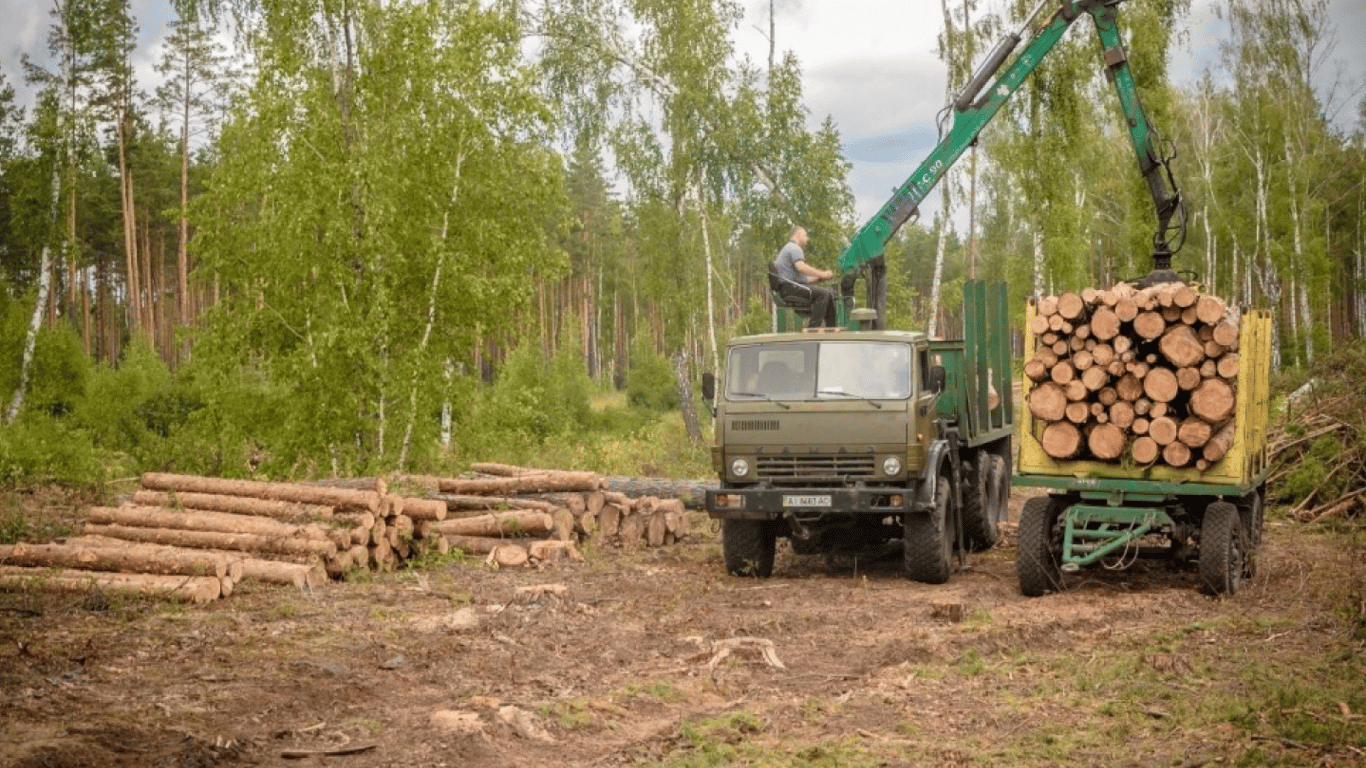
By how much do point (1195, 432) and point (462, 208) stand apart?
11.2 m

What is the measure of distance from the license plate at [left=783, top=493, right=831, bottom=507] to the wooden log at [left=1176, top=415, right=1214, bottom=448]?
3.16 metres

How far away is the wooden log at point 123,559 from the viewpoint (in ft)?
38.8

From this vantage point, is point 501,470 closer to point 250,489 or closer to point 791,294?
point 250,489

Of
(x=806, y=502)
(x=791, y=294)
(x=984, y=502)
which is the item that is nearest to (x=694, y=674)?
(x=806, y=502)

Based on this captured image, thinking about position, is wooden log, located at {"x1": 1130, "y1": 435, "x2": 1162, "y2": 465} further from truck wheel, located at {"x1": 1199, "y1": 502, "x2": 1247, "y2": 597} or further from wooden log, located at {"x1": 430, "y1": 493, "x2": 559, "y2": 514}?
wooden log, located at {"x1": 430, "y1": 493, "x2": 559, "y2": 514}

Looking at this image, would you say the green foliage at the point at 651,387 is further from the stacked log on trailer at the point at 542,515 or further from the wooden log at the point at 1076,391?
the wooden log at the point at 1076,391

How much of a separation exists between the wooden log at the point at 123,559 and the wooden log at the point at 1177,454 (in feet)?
26.4

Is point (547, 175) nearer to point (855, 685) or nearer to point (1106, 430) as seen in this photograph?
point (1106, 430)

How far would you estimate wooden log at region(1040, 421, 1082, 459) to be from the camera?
1205 cm

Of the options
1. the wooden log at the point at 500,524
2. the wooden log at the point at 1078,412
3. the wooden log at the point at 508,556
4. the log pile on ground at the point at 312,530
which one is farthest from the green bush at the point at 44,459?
the wooden log at the point at 1078,412

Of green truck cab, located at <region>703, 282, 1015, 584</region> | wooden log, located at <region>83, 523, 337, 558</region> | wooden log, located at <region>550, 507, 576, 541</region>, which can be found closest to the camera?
wooden log, located at <region>83, 523, 337, 558</region>

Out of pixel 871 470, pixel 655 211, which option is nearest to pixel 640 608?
pixel 871 470

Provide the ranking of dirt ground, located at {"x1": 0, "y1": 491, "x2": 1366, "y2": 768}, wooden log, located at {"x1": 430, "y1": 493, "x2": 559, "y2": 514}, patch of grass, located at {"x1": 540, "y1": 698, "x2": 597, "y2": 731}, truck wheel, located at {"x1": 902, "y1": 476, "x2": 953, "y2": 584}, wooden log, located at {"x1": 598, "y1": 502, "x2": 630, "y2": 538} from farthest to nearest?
wooden log, located at {"x1": 598, "y1": 502, "x2": 630, "y2": 538} → wooden log, located at {"x1": 430, "y1": 493, "x2": 559, "y2": 514} → truck wheel, located at {"x1": 902, "y1": 476, "x2": 953, "y2": 584} → patch of grass, located at {"x1": 540, "y1": 698, "x2": 597, "y2": 731} → dirt ground, located at {"x1": 0, "y1": 491, "x2": 1366, "y2": 768}

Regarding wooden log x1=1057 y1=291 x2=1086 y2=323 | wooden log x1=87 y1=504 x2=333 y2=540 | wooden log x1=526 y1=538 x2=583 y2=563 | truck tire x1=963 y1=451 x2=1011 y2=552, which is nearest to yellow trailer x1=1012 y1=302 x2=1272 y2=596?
wooden log x1=1057 y1=291 x2=1086 y2=323
